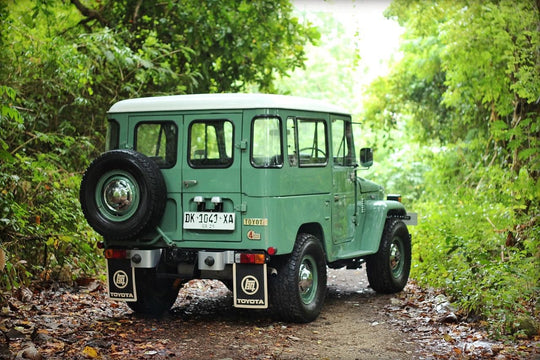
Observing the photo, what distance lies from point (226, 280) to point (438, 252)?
4512 mm

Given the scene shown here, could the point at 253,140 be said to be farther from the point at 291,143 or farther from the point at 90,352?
the point at 90,352

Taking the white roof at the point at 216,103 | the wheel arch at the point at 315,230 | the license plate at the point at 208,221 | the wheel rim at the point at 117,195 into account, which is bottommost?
the wheel arch at the point at 315,230

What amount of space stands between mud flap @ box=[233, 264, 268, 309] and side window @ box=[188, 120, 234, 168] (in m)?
1.11

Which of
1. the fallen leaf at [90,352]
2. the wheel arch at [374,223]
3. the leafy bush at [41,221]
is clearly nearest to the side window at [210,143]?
the fallen leaf at [90,352]

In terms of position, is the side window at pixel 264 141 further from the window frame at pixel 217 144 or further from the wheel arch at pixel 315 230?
the wheel arch at pixel 315 230

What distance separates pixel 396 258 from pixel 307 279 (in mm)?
2465

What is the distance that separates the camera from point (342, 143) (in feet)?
30.7

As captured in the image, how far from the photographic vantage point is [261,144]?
7.68m

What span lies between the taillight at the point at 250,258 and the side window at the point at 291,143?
1.07 metres

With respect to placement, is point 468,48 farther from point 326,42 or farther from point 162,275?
Result: point 326,42

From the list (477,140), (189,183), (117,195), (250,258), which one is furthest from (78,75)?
(477,140)

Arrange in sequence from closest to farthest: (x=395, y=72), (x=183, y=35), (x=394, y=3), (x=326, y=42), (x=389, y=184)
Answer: (x=183, y=35) → (x=394, y=3) → (x=395, y=72) → (x=389, y=184) → (x=326, y=42)

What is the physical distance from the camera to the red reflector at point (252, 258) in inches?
293

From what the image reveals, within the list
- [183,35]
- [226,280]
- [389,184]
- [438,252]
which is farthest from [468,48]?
[389,184]
